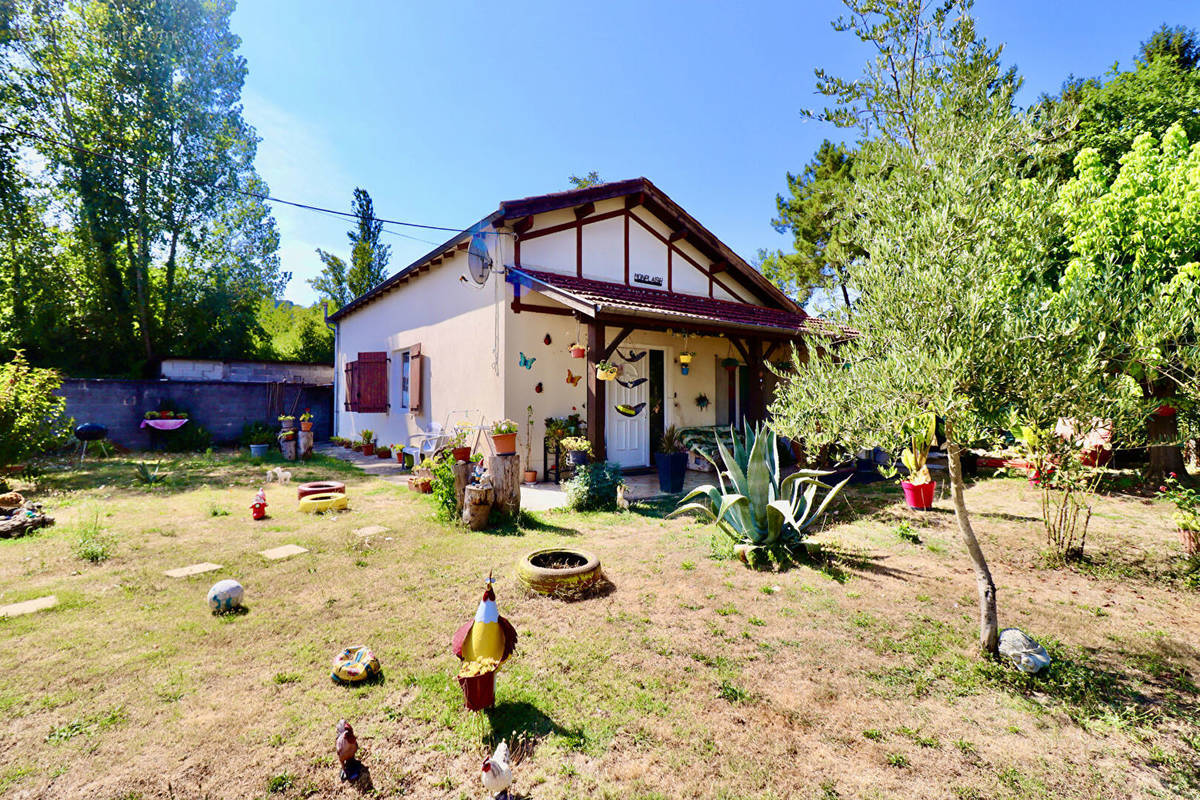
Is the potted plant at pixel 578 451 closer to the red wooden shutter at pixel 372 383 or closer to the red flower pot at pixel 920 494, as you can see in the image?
the red flower pot at pixel 920 494

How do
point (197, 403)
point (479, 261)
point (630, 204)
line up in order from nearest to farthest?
point (479, 261) < point (630, 204) < point (197, 403)

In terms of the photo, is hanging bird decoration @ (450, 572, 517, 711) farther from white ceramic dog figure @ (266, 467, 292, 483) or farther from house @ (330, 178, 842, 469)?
white ceramic dog figure @ (266, 467, 292, 483)

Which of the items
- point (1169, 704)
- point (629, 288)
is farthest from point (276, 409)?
point (1169, 704)

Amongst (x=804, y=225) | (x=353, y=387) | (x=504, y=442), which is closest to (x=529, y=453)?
(x=504, y=442)

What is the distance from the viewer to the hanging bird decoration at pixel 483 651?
2.27 metres

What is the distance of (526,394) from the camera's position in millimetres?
8195

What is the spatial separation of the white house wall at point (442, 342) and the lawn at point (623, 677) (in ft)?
13.3

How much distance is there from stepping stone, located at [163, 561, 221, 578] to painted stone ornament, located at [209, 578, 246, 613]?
95 cm

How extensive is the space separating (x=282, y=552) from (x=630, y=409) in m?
5.79

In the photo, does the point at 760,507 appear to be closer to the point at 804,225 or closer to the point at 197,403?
the point at 197,403

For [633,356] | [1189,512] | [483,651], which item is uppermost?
[633,356]

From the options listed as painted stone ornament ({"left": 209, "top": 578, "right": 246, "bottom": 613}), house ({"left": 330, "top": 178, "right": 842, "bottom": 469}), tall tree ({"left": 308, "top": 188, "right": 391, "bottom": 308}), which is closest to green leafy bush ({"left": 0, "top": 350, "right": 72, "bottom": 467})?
house ({"left": 330, "top": 178, "right": 842, "bottom": 469})

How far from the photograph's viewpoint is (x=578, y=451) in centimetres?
731

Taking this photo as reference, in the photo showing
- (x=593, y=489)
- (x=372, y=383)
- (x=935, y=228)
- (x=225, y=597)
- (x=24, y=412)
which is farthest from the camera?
(x=372, y=383)
